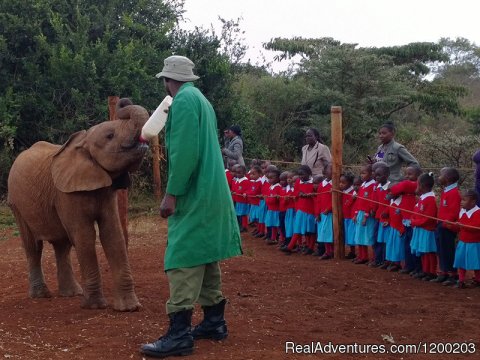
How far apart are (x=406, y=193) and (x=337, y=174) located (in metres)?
1.33

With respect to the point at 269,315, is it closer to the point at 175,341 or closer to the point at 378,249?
the point at 175,341

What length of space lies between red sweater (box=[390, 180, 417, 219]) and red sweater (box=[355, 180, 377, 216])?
53 centimetres

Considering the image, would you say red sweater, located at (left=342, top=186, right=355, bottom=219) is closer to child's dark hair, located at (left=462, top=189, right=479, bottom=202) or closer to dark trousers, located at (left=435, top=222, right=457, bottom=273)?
dark trousers, located at (left=435, top=222, right=457, bottom=273)

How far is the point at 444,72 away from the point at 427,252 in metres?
27.2

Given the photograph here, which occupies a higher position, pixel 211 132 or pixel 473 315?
pixel 211 132

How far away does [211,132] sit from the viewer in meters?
5.20

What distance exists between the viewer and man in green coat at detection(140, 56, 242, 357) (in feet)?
16.4

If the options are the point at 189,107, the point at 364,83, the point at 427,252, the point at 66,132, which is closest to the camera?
the point at 189,107

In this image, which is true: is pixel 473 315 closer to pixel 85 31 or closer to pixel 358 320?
pixel 358 320

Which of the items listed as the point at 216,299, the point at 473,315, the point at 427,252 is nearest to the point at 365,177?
the point at 427,252

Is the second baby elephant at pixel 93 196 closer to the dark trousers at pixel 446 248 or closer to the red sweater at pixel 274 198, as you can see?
the dark trousers at pixel 446 248

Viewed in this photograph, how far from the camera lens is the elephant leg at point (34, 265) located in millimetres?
7512

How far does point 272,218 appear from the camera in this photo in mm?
11695

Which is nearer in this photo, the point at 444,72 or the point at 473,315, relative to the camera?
the point at 473,315
